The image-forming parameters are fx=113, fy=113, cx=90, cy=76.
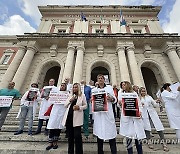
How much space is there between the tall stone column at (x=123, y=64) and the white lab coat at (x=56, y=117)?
9220mm

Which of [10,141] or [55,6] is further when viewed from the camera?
[55,6]

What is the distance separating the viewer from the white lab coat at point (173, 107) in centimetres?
415

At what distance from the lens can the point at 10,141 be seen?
432 centimetres

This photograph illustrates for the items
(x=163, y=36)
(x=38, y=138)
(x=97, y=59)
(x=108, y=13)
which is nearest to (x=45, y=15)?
(x=108, y=13)

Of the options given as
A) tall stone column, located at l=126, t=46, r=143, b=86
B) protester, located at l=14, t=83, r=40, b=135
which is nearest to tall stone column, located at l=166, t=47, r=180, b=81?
tall stone column, located at l=126, t=46, r=143, b=86

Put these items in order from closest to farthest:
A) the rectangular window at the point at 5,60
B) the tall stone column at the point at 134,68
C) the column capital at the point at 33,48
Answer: the tall stone column at the point at 134,68
the column capital at the point at 33,48
the rectangular window at the point at 5,60

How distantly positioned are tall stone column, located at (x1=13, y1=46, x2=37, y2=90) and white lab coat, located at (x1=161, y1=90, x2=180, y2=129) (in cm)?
1285

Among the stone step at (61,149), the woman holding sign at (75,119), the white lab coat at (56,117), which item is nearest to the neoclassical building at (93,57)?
the white lab coat at (56,117)

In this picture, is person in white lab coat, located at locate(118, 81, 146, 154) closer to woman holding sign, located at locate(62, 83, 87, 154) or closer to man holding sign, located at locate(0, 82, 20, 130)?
woman holding sign, located at locate(62, 83, 87, 154)

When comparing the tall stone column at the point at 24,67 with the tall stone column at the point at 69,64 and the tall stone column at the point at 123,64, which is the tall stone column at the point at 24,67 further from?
the tall stone column at the point at 123,64

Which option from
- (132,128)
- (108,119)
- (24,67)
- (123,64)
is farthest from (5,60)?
(132,128)

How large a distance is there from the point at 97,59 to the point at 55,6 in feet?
52.9

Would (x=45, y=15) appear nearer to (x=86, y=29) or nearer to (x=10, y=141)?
(x=86, y=29)

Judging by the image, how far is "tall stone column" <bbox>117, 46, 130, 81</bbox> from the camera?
12.1m
